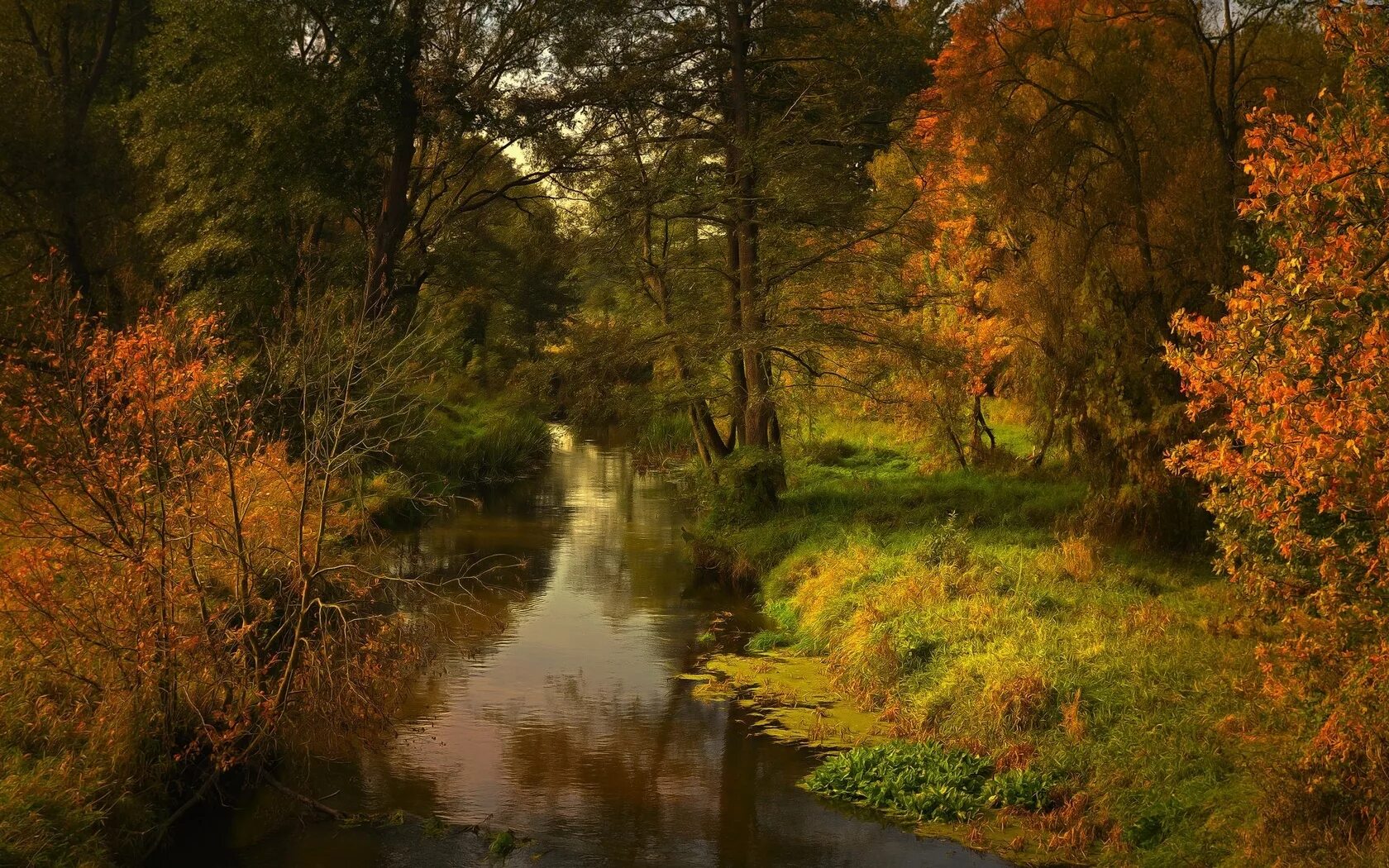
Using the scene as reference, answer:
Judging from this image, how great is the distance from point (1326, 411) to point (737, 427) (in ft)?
55.3

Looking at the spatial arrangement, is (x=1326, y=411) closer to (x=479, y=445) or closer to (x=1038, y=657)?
(x=1038, y=657)

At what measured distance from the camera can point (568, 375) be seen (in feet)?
67.2

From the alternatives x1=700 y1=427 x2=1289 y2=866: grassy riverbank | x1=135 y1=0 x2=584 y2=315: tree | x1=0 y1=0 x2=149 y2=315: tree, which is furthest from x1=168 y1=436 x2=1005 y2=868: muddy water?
x1=0 y1=0 x2=149 y2=315: tree

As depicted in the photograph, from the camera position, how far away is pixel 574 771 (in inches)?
423

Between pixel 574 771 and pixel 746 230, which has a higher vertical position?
pixel 746 230

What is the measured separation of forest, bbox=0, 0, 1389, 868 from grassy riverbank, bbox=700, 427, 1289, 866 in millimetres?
55

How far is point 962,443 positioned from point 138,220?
17.7 meters

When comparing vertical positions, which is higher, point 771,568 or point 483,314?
point 483,314

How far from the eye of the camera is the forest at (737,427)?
26.4ft

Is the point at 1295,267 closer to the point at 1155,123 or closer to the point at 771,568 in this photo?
the point at 1155,123

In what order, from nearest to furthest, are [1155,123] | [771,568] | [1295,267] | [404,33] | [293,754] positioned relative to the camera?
[1295,267] < [293,754] < [1155,123] < [771,568] < [404,33]

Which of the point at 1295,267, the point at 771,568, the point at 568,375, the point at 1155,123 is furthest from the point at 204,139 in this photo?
the point at 1295,267

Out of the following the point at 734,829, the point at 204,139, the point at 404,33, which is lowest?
the point at 734,829

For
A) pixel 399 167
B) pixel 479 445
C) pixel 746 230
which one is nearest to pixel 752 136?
pixel 746 230
